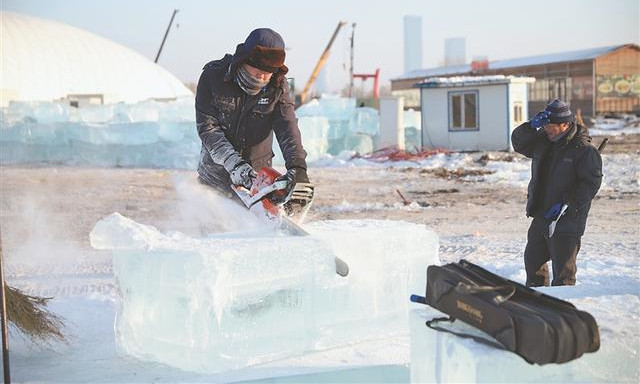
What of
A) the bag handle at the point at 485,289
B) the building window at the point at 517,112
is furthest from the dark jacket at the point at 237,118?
the building window at the point at 517,112

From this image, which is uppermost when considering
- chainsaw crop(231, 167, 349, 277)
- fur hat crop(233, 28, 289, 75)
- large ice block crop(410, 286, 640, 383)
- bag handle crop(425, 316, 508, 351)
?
fur hat crop(233, 28, 289, 75)

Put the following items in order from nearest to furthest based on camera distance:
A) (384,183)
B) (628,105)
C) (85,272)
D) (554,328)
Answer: (554,328) → (85,272) → (384,183) → (628,105)

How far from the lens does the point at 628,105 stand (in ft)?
141

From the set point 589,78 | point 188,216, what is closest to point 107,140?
point 188,216

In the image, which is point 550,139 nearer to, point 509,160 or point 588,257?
point 588,257

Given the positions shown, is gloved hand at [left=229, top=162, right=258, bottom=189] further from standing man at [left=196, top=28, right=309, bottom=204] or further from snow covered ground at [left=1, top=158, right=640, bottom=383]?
snow covered ground at [left=1, top=158, right=640, bottom=383]

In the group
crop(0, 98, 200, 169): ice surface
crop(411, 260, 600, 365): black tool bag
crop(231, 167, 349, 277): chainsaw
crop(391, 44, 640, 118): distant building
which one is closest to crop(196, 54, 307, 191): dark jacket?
crop(231, 167, 349, 277): chainsaw

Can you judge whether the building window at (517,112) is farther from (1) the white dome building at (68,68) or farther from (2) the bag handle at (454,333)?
(1) the white dome building at (68,68)

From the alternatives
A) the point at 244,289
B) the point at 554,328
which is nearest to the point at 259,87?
the point at 244,289

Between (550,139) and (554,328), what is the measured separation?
3.00m

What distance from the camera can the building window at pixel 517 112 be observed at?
22658mm

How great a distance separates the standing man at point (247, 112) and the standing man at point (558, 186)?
1798 mm

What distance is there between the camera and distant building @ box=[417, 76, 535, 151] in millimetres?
22297

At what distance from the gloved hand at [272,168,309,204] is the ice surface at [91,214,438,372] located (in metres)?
0.22
